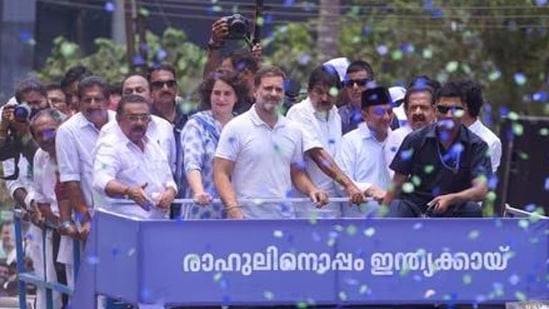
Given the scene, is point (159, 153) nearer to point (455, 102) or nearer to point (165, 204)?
point (165, 204)

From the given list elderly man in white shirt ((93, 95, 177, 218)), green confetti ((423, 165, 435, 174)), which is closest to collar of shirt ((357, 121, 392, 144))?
green confetti ((423, 165, 435, 174))

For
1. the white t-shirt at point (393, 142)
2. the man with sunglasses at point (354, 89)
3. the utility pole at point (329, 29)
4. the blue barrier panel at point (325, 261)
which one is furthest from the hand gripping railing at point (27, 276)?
the utility pole at point (329, 29)

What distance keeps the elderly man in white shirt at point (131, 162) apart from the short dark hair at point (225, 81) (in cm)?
49

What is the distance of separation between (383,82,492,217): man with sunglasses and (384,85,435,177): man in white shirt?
0.86m

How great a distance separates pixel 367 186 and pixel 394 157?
45 cm

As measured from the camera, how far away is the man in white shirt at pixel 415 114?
32.9 ft

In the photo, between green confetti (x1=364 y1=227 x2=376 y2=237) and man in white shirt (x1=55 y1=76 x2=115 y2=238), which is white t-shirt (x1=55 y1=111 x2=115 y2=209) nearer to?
man in white shirt (x1=55 y1=76 x2=115 y2=238)

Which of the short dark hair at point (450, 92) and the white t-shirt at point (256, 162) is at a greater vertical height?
the short dark hair at point (450, 92)

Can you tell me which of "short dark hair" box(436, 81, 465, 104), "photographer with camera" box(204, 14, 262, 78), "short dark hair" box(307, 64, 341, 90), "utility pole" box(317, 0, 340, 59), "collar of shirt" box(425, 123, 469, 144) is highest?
"utility pole" box(317, 0, 340, 59)

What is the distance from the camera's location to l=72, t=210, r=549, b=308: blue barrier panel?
26.8 ft

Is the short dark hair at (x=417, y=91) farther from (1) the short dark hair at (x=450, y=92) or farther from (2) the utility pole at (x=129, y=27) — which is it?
(2) the utility pole at (x=129, y=27)

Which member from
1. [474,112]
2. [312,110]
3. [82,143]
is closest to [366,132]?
[312,110]

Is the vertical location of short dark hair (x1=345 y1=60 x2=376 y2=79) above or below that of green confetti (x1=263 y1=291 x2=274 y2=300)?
above

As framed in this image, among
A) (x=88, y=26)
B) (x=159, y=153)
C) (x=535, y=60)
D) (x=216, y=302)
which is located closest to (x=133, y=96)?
(x=159, y=153)
